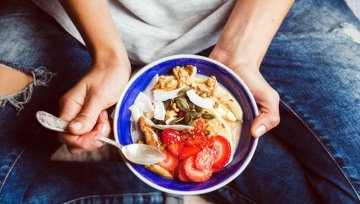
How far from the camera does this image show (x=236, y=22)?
0.91 m

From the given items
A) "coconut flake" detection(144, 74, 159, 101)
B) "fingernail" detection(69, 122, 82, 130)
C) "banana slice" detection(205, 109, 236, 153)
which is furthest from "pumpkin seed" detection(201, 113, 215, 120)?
"fingernail" detection(69, 122, 82, 130)

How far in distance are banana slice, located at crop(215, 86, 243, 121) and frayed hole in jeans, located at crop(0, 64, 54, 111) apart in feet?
1.39

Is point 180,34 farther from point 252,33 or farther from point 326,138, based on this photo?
point 326,138

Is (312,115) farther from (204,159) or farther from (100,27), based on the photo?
(100,27)

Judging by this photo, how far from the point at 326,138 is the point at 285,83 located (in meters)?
0.17

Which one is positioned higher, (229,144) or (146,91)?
(146,91)

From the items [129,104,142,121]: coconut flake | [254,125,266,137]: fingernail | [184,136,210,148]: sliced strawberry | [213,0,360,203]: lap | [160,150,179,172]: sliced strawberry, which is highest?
[129,104,142,121]: coconut flake

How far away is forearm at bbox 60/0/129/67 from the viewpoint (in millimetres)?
861

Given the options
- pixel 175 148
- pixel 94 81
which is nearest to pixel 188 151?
pixel 175 148

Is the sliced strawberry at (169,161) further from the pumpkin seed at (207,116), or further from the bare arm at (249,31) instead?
the bare arm at (249,31)

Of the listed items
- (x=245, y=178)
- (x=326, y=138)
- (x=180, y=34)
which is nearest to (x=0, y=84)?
(x=180, y=34)

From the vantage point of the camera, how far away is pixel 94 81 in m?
0.83

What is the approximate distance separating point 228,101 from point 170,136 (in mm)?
146

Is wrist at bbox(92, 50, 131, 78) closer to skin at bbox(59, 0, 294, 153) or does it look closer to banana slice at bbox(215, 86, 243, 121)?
skin at bbox(59, 0, 294, 153)
